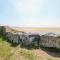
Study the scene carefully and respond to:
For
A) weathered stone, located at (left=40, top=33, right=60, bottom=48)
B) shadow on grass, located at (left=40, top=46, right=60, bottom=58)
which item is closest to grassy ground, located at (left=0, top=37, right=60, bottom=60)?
shadow on grass, located at (left=40, top=46, right=60, bottom=58)

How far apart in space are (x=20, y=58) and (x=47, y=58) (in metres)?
1.11

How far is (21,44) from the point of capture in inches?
→ 345

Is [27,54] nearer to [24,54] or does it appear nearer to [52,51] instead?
[24,54]

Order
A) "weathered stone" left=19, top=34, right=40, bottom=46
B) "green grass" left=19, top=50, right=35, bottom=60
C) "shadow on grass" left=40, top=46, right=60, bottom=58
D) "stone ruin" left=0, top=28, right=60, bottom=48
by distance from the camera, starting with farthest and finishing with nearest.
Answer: "weathered stone" left=19, top=34, right=40, bottom=46 → "stone ruin" left=0, top=28, right=60, bottom=48 → "shadow on grass" left=40, top=46, right=60, bottom=58 → "green grass" left=19, top=50, right=35, bottom=60

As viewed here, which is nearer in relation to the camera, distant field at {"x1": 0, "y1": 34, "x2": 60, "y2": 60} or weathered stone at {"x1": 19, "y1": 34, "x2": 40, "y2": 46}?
distant field at {"x1": 0, "y1": 34, "x2": 60, "y2": 60}

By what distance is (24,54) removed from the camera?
24.5ft

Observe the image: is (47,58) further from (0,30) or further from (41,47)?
(0,30)

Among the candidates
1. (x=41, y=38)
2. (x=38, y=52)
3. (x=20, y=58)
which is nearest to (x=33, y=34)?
(x=41, y=38)

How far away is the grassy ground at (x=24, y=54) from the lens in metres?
7.18

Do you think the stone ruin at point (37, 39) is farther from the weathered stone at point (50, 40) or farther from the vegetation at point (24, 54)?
the vegetation at point (24, 54)

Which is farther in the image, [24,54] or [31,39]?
[31,39]

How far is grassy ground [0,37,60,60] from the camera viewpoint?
718cm

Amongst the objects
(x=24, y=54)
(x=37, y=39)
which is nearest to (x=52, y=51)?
(x=37, y=39)

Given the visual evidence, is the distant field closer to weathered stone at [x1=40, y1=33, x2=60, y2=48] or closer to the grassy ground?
the grassy ground
